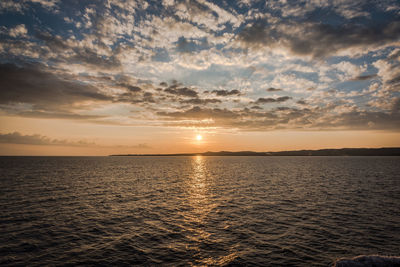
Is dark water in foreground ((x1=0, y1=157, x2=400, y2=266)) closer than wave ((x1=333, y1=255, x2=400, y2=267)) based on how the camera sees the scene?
No

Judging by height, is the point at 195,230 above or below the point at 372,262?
below

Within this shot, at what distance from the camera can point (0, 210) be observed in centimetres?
2914

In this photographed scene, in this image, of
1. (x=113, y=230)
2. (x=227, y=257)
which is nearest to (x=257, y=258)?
(x=227, y=257)

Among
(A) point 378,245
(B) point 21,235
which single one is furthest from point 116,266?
(A) point 378,245

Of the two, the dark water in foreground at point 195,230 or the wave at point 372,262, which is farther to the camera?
the dark water in foreground at point 195,230

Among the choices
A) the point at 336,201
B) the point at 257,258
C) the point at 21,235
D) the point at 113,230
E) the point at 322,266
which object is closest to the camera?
the point at 322,266

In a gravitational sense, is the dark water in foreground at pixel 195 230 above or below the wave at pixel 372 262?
below

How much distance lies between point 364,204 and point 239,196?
19.9 metres

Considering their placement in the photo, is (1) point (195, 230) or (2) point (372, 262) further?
(1) point (195, 230)

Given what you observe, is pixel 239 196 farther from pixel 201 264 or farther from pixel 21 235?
pixel 21 235

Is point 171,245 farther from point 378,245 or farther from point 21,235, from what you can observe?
point 378,245

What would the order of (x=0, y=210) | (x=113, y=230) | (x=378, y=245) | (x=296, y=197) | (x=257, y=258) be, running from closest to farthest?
(x=257, y=258), (x=378, y=245), (x=113, y=230), (x=0, y=210), (x=296, y=197)

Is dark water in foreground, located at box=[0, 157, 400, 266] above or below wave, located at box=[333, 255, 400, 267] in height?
below

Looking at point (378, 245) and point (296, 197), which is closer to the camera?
point (378, 245)
